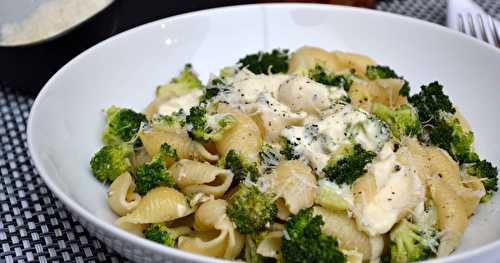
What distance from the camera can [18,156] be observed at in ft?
9.61

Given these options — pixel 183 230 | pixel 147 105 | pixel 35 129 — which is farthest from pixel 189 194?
pixel 147 105

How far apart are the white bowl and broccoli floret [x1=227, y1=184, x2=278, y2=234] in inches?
18.4

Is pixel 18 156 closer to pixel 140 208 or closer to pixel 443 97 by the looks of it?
pixel 140 208

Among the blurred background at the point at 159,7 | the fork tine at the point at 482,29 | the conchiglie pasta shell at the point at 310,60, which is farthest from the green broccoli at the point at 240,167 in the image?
the fork tine at the point at 482,29

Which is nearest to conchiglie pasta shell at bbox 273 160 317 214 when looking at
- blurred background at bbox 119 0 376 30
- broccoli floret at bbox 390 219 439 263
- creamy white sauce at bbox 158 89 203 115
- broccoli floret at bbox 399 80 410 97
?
broccoli floret at bbox 390 219 439 263

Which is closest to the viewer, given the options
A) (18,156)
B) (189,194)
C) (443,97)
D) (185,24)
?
(189,194)

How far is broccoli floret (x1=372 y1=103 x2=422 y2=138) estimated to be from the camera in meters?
2.52

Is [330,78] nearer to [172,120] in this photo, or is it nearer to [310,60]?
[310,60]

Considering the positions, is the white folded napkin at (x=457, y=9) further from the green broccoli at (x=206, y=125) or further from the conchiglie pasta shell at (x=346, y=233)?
the conchiglie pasta shell at (x=346, y=233)

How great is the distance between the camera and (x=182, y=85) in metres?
2.92

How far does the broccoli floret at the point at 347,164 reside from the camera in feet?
7.27

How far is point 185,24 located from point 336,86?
83cm

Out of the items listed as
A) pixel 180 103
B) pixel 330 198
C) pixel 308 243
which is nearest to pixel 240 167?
pixel 330 198

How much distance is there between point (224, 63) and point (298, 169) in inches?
43.7
